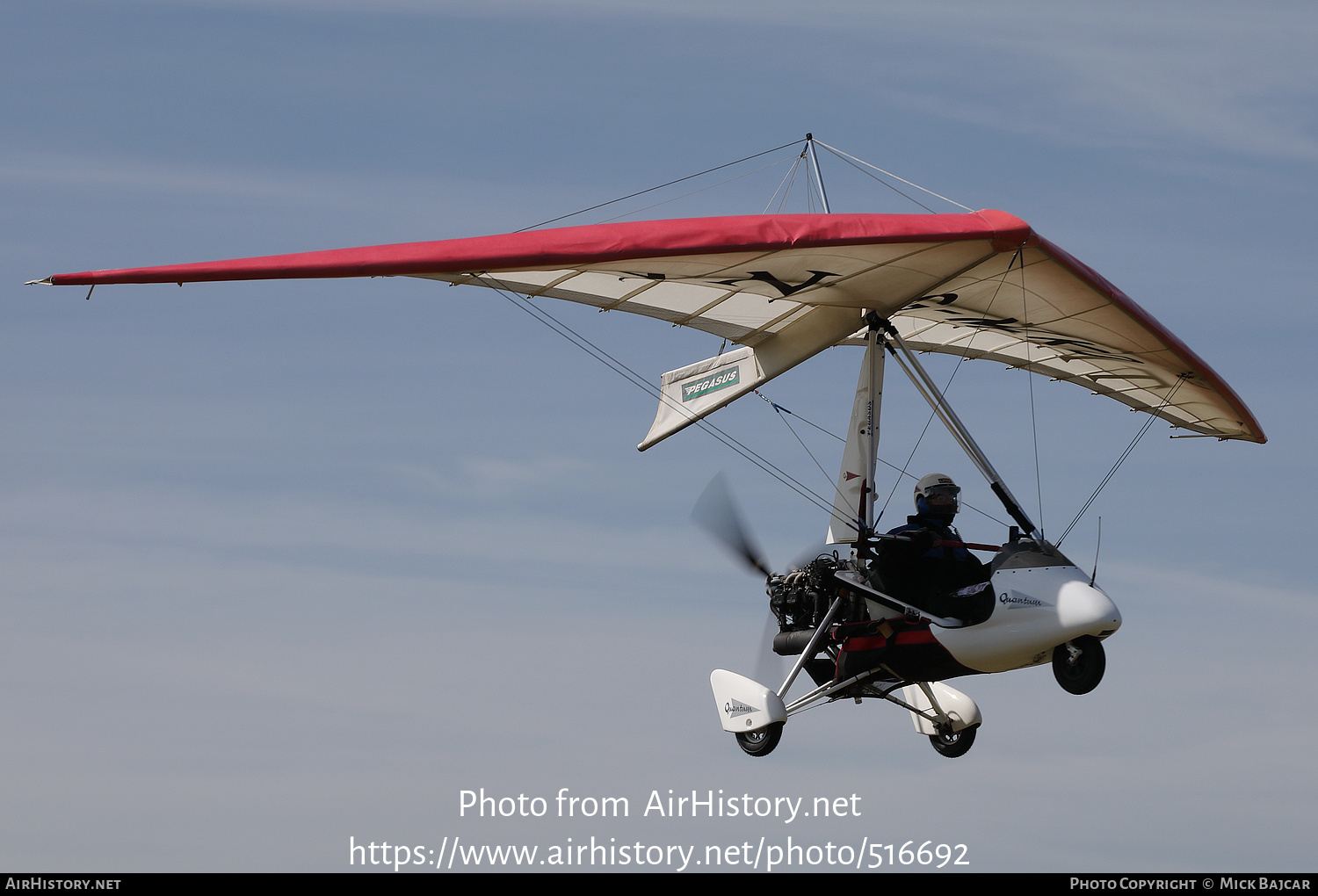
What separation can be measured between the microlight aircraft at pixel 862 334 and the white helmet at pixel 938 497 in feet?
1.59

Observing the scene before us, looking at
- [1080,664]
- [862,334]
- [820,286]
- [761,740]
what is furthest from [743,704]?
[862,334]

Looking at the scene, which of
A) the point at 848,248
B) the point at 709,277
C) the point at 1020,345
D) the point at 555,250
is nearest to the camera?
the point at 555,250

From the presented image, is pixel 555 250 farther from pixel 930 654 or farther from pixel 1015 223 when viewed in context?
pixel 930 654

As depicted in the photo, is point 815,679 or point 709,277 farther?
point 815,679

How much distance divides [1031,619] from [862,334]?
4592 millimetres

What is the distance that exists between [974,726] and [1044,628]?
243cm

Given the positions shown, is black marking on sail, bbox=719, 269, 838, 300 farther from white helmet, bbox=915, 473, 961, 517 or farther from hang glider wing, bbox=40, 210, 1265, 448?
white helmet, bbox=915, 473, 961, 517

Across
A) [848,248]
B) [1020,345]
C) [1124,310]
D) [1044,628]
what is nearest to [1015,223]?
[848,248]

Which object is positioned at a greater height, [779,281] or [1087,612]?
[779,281]

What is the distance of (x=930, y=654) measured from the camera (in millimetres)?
13391

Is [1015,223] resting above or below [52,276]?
above

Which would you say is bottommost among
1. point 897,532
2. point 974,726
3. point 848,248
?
point 974,726

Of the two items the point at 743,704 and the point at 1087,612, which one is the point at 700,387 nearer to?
the point at 743,704

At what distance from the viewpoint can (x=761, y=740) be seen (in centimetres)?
1401
